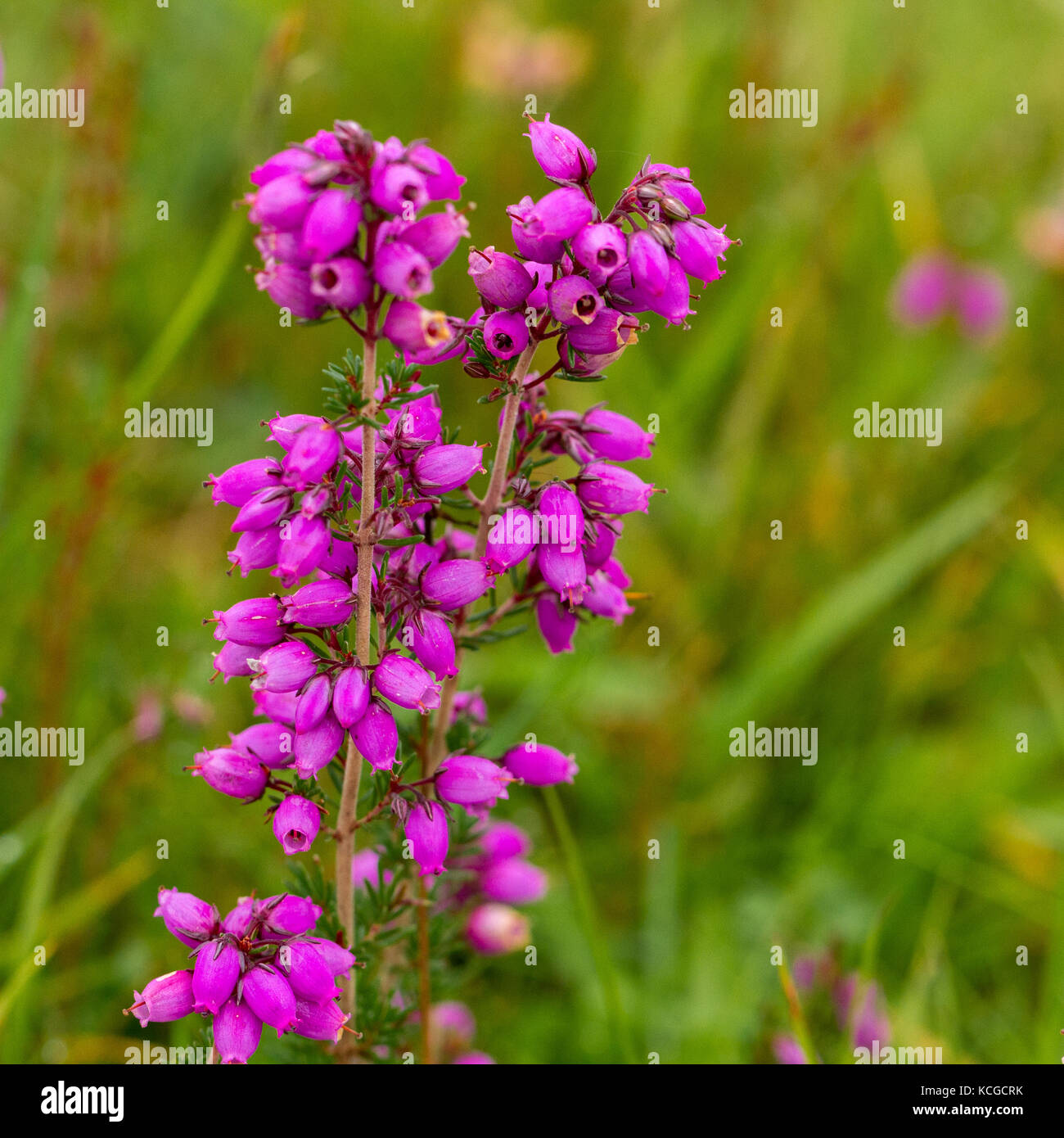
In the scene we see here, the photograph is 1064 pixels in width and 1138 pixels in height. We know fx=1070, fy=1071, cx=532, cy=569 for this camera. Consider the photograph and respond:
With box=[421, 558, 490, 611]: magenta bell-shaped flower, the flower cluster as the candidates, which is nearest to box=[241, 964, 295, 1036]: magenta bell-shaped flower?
the flower cluster

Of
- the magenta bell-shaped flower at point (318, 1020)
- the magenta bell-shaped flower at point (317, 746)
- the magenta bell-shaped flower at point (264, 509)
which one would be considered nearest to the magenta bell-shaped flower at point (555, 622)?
the magenta bell-shaped flower at point (317, 746)

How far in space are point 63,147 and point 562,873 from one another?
3.85 m

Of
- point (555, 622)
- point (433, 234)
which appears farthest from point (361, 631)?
point (433, 234)

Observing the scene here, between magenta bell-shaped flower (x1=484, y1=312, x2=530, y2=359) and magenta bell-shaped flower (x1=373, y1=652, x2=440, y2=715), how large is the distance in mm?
653

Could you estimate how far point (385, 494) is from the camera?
6.94 feet

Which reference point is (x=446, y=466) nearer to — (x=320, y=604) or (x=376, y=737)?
(x=320, y=604)

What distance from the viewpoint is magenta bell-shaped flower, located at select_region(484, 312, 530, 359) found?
215 cm

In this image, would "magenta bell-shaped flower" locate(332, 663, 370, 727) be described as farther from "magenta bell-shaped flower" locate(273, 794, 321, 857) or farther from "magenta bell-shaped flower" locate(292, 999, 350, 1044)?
"magenta bell-shaped flower" locate(292, 999, 350, 1044)

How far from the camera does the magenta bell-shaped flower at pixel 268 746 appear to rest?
2275mm

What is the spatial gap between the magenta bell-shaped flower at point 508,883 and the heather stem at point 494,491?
2.26 feet

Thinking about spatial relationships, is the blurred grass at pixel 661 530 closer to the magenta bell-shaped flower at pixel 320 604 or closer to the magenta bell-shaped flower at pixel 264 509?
the magenta bell-shaped flower at pixel 320 604

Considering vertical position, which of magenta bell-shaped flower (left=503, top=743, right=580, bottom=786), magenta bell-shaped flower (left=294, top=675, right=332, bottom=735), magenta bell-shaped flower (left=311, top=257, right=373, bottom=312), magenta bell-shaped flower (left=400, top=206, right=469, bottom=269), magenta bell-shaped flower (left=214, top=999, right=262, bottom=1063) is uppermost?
magenta bell-shaped flower (left=400, top=206, right=469, bottom=269)

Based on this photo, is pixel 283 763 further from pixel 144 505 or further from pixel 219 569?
pixel 144 505

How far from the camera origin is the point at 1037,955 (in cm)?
476
